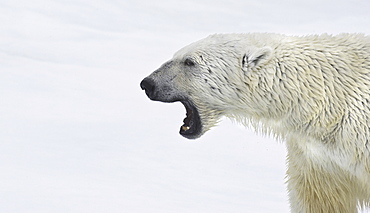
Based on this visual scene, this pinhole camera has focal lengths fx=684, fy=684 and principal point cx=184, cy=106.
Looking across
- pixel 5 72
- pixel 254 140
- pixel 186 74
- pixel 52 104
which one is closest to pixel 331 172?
pixel 186 74

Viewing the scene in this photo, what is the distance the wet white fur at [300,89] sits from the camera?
3621mm

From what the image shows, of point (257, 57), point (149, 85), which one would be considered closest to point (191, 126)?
Result: point (149, 85)

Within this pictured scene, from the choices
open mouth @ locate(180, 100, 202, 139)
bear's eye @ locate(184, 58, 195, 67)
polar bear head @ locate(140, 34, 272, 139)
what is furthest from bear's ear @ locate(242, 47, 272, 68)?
open mouth @ locate(180, 100, 202, 139)

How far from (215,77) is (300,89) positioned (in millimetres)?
462

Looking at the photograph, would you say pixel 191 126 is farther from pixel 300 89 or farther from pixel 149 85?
pixel 300 89

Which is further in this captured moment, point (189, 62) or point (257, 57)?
point (189, 62)

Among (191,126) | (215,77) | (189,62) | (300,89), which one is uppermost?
(189,62)

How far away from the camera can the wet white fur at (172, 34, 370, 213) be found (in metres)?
3.62

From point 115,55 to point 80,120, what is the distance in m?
2.90

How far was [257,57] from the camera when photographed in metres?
3.65

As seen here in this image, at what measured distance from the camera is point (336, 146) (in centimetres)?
364

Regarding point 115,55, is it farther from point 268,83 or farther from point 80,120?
point 268,83

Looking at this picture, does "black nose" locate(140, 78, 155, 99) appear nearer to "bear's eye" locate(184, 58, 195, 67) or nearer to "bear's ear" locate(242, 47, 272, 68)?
"bear's eye" locate(184, 58, 195, 67)

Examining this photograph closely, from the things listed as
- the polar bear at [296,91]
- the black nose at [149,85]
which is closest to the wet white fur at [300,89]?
the polar bear at [296,91]
